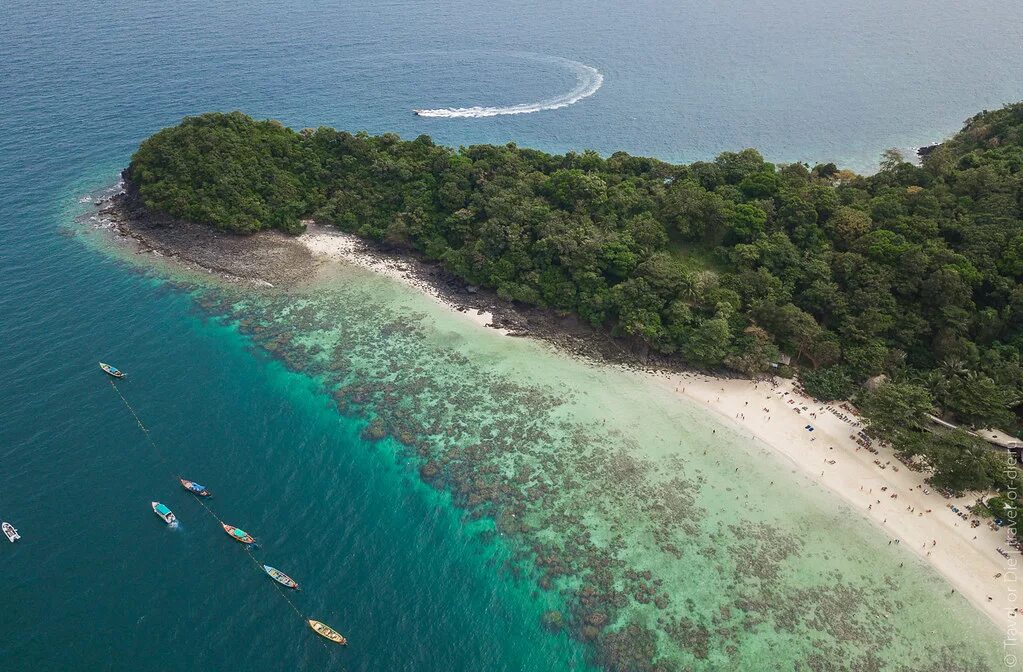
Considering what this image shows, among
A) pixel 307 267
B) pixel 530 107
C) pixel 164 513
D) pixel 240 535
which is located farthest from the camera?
pixel 530 107

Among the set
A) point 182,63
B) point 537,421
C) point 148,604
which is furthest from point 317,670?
point 182,63

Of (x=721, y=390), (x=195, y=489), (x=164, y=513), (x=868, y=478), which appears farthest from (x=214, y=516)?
(x=868, y=478)

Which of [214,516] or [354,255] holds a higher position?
[354,255]

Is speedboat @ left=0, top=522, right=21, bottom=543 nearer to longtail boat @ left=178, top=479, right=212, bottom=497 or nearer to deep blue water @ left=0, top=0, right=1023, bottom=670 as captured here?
deep blue water @ left=0, top=0, right=1023, bottom=670

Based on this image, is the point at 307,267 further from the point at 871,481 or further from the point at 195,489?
the point at 871,481

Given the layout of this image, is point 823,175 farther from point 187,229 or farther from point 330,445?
point 187,229
